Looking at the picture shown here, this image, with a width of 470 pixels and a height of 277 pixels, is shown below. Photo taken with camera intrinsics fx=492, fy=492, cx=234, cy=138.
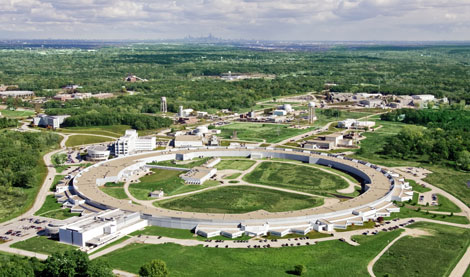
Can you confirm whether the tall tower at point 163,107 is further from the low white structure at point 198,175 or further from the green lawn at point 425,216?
the green lawn at point 425,216

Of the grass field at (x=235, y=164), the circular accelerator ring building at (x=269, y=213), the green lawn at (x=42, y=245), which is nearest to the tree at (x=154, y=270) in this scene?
the circular accelerator ring building at (x=269, y=213)

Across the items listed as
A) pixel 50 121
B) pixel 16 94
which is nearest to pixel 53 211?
pixel 50 121

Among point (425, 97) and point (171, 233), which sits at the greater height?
point (425, 97)

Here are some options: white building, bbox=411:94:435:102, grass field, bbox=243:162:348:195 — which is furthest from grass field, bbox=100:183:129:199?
white building, bbox=411:94:435:102

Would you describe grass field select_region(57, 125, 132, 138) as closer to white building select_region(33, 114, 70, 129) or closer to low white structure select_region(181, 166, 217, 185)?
white building select_region(33, 114, 70, 129)

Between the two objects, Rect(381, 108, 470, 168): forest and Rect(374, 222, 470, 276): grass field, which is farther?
Rect(381, 108, 470, 168): forest

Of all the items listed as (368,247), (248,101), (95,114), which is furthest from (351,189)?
(248,101)

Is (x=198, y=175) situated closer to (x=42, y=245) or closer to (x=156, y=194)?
(x=156, y=194)

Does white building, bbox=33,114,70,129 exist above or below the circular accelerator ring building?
above
